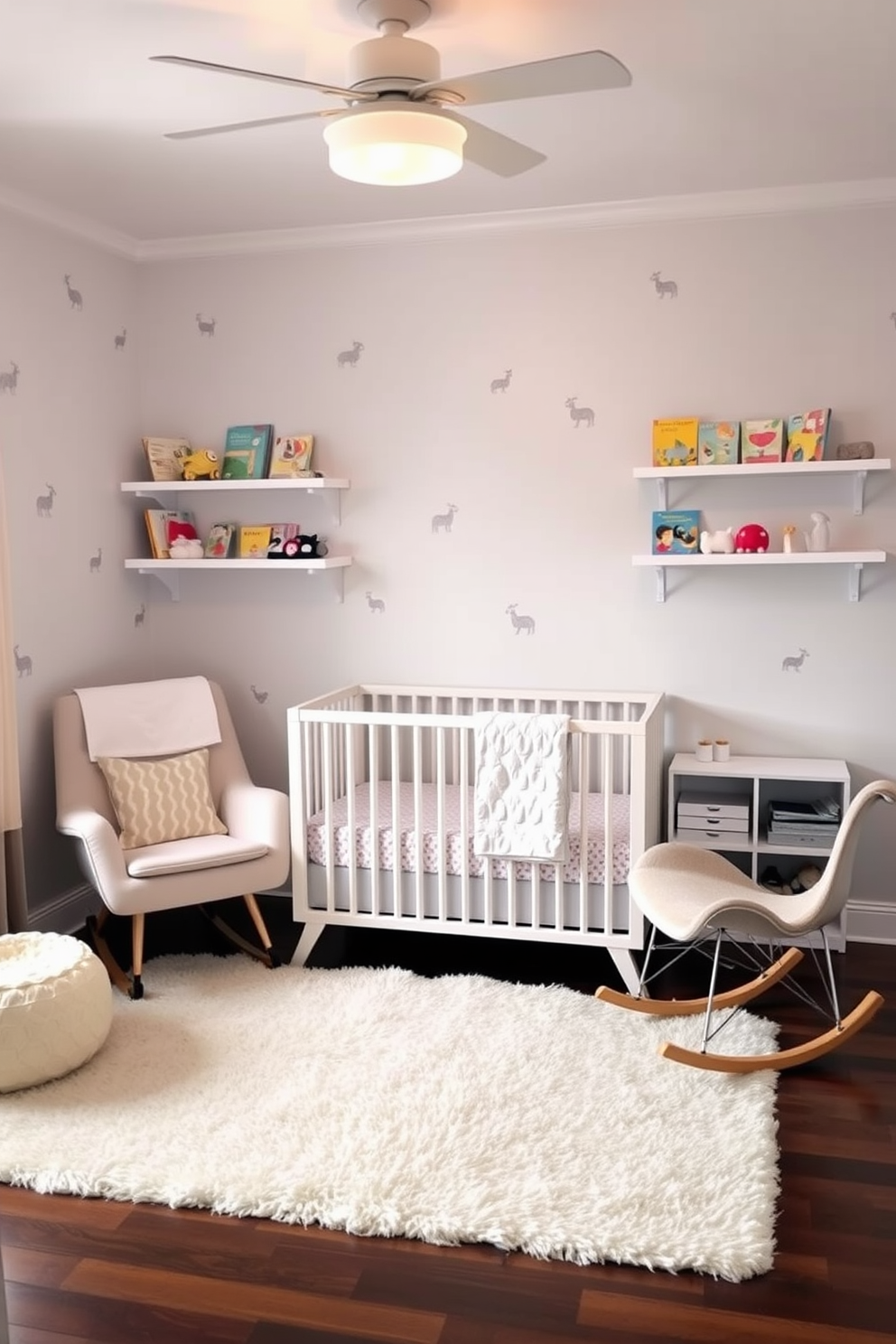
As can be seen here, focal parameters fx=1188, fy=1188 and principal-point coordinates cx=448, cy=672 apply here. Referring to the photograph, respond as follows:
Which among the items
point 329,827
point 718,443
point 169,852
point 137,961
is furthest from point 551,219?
point 137,961

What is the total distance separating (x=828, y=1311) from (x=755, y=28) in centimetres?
239

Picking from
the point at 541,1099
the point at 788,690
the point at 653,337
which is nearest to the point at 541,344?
the point at 653,337

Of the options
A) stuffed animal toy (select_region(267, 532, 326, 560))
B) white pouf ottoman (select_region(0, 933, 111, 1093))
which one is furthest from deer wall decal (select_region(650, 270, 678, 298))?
white pouf ottoman (select_region(0, 933, 111, 1093))

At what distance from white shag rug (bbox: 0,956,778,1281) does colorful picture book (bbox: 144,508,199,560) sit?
162 cm

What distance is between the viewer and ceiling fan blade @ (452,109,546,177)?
235cm

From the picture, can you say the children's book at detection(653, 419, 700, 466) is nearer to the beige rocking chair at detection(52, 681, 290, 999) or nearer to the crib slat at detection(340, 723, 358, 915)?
the crib slat at detection(340, 723, 358, 915)

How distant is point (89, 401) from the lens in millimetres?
4012

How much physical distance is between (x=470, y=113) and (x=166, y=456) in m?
1.79

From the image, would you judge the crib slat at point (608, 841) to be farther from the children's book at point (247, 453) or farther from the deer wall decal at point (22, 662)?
the deer wall decal at point (22, 662)

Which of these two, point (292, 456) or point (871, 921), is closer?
point (871, 921)

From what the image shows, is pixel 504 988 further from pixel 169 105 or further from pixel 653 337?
pixel 169 105

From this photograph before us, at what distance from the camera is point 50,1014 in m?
2.74

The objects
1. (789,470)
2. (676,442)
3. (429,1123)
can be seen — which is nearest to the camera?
(429,1123)

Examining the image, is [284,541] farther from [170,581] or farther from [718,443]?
[718,443]
